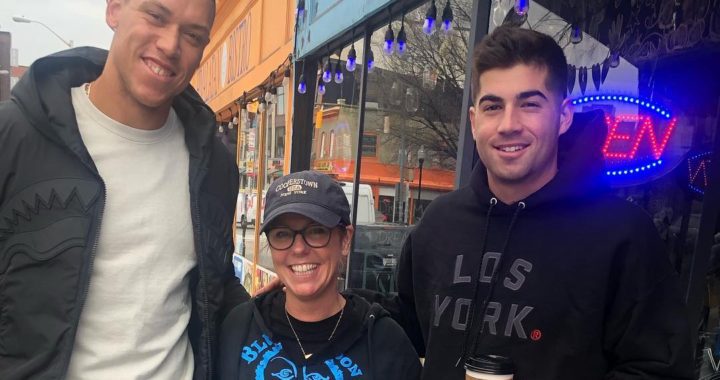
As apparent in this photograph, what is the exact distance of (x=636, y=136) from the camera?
356 centimetres

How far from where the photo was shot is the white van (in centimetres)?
530

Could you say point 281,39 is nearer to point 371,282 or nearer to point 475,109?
point 371,282

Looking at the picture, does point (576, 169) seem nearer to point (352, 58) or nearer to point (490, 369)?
point (490, 369)

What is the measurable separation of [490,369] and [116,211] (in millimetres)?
1149

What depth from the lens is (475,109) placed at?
1.69 metres

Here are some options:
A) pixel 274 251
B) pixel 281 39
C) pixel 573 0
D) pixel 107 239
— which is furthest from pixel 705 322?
pixel 281 39

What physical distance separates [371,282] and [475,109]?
360cm

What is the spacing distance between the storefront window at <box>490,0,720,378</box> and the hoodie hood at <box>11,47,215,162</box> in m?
2.15

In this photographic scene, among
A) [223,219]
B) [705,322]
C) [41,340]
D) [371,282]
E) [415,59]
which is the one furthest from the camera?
[371,282]

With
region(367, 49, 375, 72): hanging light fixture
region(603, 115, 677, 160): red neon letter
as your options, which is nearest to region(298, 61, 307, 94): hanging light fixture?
region(367, 49, 375, 72): hanging light fixture

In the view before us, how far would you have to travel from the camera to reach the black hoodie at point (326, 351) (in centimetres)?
163

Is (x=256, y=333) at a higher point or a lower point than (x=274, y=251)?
lower

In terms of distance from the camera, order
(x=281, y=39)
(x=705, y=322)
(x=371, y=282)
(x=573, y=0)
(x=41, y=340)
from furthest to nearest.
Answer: (x=281, y=39)
(x=371, y=282)
(x=573, y=0)
(x=705, y=322)
(x=41, y=340)

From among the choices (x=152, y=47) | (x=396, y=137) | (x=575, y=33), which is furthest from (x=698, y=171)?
(x=152, y=47)
